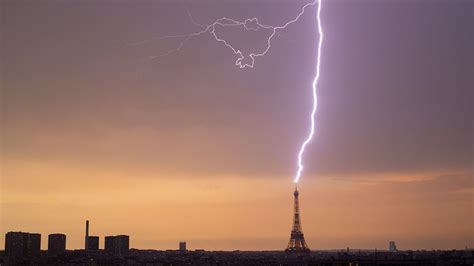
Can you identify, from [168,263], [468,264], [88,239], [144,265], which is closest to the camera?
[468,264]

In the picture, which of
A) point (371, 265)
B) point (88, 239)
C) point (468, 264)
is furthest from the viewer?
point (88, 239)

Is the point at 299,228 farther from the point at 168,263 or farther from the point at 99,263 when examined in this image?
the point at 99,263

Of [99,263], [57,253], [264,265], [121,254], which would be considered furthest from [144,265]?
[121,254]

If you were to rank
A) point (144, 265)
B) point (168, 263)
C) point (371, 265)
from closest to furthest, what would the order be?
1. point (371, 265)
2. point (144, 265)
3. point (168, 263)

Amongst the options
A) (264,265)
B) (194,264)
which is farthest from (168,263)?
(264,265)

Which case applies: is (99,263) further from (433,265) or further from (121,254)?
(433,265)

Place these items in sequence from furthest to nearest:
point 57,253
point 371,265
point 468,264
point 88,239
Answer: point 88,239 → point 57,253 → point 468,264 → point 371,265

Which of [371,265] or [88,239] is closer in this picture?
[371,265]

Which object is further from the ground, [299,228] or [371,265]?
[299,228]

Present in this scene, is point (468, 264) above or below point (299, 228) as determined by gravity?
below
